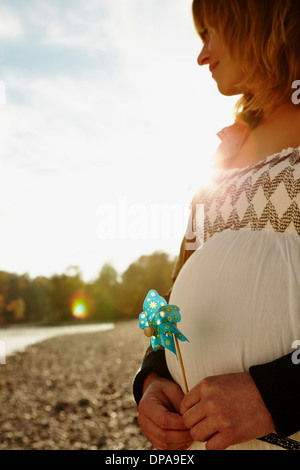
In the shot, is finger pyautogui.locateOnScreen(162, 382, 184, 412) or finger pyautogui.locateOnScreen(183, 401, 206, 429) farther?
finger pyautogui.locateOnScreen(162, 382, 184, 412)

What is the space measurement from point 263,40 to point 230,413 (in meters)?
1.27

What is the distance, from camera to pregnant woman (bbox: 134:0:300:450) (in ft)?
3.21

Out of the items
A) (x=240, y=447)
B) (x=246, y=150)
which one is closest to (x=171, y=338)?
(x=240, y=447)

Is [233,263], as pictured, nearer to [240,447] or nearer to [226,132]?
[240,447]

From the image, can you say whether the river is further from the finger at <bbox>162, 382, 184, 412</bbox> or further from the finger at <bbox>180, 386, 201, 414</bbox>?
the finger at <bbox>180, 386, 201, 414</bbox>

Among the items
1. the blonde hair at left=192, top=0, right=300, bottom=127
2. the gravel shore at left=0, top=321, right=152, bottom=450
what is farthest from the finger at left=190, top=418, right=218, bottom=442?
the gravel shore at left=0, top=321, right=152, bottom=450

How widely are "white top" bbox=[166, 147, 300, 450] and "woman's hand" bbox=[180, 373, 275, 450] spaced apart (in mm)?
116

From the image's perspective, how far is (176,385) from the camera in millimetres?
1285

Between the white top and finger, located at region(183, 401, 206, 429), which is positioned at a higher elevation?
the white top

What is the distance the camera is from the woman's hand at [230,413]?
37.7 inches

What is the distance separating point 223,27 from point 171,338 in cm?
119

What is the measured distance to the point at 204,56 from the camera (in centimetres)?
158

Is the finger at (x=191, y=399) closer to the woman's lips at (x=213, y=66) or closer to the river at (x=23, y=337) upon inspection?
the woman's lips at (x=213, y=66)

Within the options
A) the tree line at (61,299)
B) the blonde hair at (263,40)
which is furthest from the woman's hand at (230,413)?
the tree line at (61,299)
